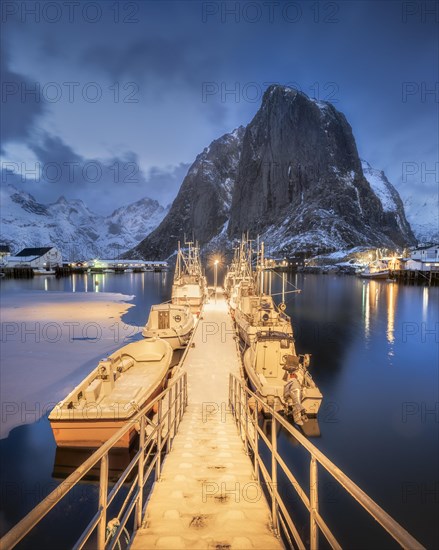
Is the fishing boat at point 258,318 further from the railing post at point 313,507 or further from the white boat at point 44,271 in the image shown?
the white boat at point 44,271

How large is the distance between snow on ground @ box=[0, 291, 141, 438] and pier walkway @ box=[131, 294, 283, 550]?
767 centimetres

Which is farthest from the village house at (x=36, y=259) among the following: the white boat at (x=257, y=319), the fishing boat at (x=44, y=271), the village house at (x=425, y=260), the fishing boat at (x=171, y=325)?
the village house at (x=425, y=260)

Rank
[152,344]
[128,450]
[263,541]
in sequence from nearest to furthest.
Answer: [263,541], [128,450], [152,344]

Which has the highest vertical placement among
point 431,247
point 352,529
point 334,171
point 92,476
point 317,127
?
point 317,127

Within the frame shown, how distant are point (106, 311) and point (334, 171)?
17032 cm

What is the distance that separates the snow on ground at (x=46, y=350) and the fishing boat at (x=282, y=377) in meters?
8.86

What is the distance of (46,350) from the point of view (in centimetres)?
2186

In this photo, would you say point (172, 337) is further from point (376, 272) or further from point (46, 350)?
point (376, 272)

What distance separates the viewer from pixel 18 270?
389 ft

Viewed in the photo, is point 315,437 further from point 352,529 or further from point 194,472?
point 194,472

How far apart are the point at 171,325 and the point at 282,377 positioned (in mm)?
10925

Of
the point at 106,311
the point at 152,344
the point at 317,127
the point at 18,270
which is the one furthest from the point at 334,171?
the point at 152,344

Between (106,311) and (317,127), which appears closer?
(106,311)

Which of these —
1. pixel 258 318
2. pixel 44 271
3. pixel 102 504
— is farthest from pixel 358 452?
pixel 44 271
